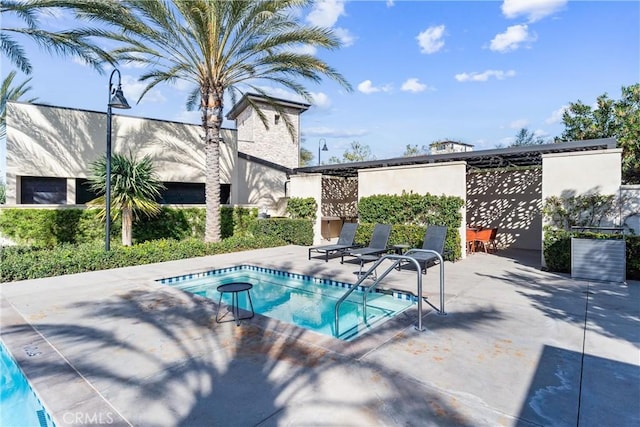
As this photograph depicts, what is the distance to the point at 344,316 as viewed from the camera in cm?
671

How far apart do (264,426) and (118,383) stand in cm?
177

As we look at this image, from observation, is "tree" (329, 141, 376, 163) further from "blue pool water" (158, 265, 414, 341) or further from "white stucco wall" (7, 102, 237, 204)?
"blue pool water" (158, 265, 414, 341)

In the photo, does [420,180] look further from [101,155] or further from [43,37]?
[101,155]

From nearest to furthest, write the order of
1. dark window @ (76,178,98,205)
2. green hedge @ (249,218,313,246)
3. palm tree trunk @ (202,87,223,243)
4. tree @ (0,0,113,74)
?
tree @ (0,0,113,74), palm tree trunk @ (202,87,223,243), dark window @ (76,178,98,205), green hedge @ (249,218,313,246)

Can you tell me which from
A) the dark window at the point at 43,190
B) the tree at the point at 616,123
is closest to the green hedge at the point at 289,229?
the dark window at the point at 43,190

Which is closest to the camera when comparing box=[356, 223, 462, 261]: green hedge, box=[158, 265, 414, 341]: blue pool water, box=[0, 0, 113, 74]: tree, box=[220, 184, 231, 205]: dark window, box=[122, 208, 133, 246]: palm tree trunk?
box=[158, 265, 414, 341]: blue pool water

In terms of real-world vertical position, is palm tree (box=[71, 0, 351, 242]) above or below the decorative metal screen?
above

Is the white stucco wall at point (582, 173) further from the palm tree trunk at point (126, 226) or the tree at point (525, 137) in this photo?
the tree at point (525, 137)

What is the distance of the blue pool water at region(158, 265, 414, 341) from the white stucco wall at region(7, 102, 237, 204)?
842 cm

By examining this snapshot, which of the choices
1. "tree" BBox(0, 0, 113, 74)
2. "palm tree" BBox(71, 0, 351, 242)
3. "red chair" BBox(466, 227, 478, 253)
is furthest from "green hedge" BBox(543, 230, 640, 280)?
"tree" BBox(0, 0, 113, 74)

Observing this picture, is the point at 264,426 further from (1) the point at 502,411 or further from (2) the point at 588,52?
(2) the point at 588,52

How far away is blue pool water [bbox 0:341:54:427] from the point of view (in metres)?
3.29

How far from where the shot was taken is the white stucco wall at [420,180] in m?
11.3

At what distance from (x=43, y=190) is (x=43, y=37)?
6.03 m
